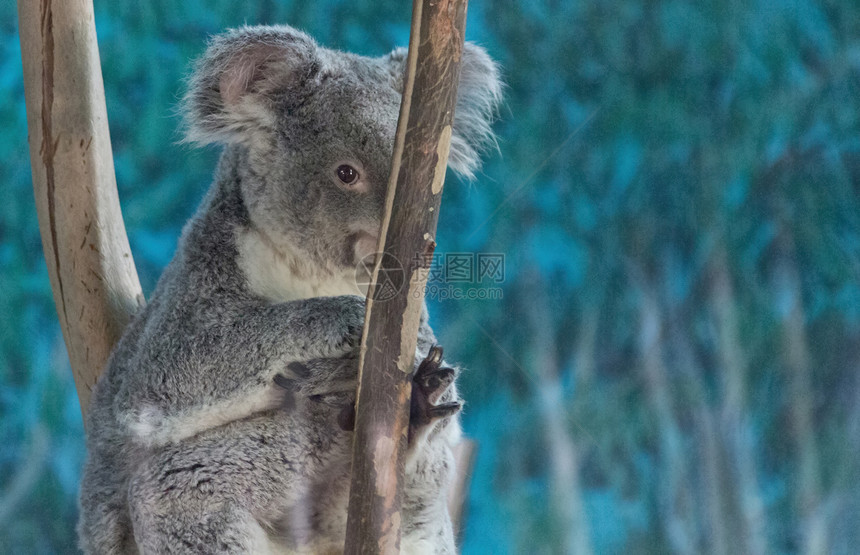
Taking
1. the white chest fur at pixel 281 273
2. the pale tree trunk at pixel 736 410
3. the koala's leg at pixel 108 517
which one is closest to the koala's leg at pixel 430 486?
the white chest fur at pixel 281 273

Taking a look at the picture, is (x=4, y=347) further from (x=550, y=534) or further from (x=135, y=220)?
(x=550, y=534)

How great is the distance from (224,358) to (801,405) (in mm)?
2107

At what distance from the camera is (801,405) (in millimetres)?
2834

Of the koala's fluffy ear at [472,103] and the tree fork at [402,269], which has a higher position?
the koala's fluffy ear at [472,103]

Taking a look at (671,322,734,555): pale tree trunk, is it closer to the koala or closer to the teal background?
the teal background

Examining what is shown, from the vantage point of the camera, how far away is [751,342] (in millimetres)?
2836

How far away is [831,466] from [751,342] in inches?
19.4

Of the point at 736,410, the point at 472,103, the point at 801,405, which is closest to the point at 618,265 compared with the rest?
the point at 736,410

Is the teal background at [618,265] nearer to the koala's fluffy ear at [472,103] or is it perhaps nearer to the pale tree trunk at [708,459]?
the pale tree trunk at [708,459]

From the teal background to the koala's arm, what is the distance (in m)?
1.24

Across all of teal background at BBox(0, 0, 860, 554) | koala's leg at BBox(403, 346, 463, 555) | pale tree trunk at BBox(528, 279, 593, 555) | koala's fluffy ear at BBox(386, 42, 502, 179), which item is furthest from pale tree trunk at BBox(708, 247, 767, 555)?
koala's leg at BBox(403, 346, 463, 555)

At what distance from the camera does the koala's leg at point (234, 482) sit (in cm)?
156

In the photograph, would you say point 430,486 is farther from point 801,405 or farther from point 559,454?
point 801,405

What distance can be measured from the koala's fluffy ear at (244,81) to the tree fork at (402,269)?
0.55 metres
